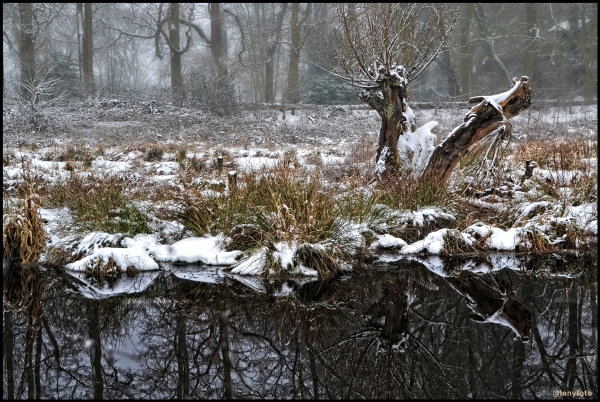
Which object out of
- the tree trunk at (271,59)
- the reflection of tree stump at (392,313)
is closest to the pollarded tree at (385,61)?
the reflection of tree stump at (392,313)

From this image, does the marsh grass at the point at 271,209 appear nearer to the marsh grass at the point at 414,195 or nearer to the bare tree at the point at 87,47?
the marsh grass at the point at 414,195

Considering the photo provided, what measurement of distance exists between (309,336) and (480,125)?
4.70 m

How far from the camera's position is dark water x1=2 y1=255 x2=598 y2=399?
9.84ft

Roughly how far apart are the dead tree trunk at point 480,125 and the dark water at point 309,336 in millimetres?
2389

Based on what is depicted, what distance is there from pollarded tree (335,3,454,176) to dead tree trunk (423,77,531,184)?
604mm

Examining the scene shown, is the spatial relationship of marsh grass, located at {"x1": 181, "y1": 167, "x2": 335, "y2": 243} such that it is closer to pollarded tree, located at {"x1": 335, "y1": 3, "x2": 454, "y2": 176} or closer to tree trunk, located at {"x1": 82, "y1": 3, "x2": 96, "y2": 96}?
pollarded tree, located at {"x1": 335, "y1": 3, "x2": 454, "y2": 176}

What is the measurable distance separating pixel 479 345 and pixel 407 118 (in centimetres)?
495

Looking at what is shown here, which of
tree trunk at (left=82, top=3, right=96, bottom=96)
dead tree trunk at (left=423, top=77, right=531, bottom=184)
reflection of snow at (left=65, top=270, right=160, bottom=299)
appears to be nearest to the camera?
reflection of snow at (left=65, top=270, right=160, bottom=299)

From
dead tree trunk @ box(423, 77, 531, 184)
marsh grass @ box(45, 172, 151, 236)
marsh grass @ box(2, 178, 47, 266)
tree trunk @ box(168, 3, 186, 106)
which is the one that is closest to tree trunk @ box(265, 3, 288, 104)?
tree trunk @ box(168, 3, 186, 106)

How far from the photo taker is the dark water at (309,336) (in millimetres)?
3000

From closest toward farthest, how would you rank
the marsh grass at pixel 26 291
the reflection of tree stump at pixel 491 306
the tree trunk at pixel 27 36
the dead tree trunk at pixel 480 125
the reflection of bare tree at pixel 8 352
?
the reflection of bare tree at pixel 8 352, the reflection of tree stump at pixel 491 306, the marsh grass at pixel 26 291, the dead tree trunk at pixel 480 125, the tree trunk at pixel 27 36

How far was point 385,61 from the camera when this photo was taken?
7.65 metres

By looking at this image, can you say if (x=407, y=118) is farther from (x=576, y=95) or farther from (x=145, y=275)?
(x=576, y=95)

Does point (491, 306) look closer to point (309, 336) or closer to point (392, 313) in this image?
point (392, 313)
